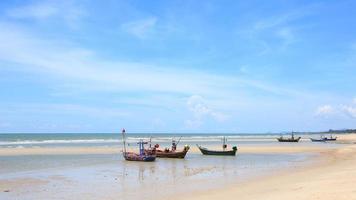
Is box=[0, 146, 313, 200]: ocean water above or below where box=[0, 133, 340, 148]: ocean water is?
below

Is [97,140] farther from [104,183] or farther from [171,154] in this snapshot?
[104,183]

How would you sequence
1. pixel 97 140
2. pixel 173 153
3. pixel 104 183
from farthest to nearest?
1. pixel 97 140
2. pixel 173 153
3. pixel 104 183

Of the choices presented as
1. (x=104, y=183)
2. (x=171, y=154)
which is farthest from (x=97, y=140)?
(x=104, y=183)

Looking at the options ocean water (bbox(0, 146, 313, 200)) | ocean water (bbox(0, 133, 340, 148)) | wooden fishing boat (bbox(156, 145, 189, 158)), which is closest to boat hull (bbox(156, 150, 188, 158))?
wooden fishing boat (bbox(156, 145, 189, 158))

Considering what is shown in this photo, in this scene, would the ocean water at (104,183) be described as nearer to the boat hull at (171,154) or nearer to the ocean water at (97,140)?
the boat hull at (171,154)

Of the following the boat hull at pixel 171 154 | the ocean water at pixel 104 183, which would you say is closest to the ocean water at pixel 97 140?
the boat hull at pixel 171 154

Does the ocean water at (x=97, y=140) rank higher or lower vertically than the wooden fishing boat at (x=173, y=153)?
higher

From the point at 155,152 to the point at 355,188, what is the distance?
961 inches

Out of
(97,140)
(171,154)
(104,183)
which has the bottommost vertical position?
(104,183)

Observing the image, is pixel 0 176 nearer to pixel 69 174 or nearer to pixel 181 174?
pixel 69 174

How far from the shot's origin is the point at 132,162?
108 feet

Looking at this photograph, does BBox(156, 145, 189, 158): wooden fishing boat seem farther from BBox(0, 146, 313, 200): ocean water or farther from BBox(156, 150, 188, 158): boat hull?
BBox(0, 146, 313, 200): ocean water

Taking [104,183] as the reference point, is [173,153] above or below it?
above

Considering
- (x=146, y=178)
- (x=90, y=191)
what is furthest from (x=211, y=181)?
(x=90, y=191)
